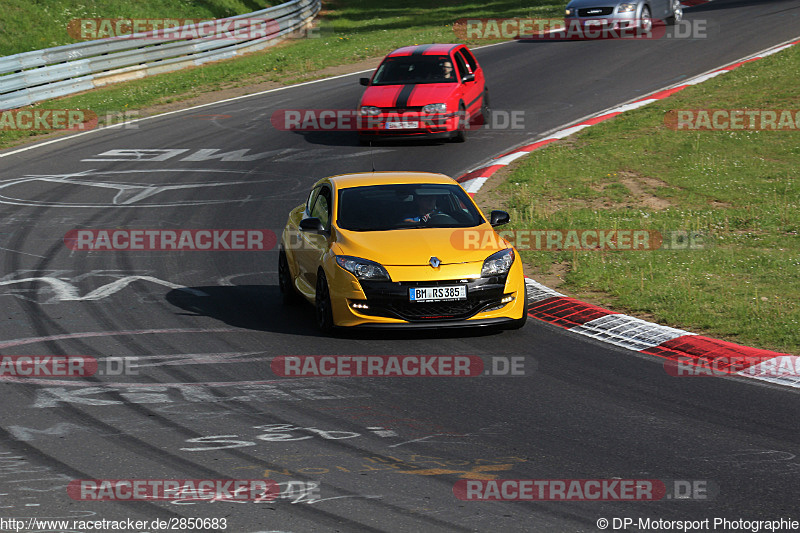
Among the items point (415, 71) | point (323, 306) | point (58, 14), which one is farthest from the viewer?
point (58, 14)

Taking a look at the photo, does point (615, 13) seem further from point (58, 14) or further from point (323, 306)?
point (323, 306)

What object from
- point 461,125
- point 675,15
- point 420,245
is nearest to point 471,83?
point 461,125

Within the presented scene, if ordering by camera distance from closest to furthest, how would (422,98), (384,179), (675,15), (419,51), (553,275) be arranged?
(384,179)
(553,275)
(422,98)
(419,51)
(675,15)

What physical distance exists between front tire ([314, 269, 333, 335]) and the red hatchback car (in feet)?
33.5

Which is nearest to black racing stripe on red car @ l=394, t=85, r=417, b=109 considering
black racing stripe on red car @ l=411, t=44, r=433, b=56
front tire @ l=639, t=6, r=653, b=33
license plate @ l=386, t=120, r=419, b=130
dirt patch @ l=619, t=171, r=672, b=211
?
license plate @ l=386, t=120, r=419, b=130

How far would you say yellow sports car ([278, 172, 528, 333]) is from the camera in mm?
10281

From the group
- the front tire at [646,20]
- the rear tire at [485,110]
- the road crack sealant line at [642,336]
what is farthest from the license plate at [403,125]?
the front tire at [646,20]

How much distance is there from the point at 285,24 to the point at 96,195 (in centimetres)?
1978

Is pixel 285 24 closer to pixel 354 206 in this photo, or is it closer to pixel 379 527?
pixel 354 206

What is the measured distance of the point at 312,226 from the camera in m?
11.3

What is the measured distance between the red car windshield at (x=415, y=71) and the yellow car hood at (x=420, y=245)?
35.2 ft

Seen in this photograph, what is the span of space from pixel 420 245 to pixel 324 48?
24436mm

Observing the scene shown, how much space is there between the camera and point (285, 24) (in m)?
36.7

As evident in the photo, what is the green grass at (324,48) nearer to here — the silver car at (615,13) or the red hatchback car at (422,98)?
the silver car at (615,13)
